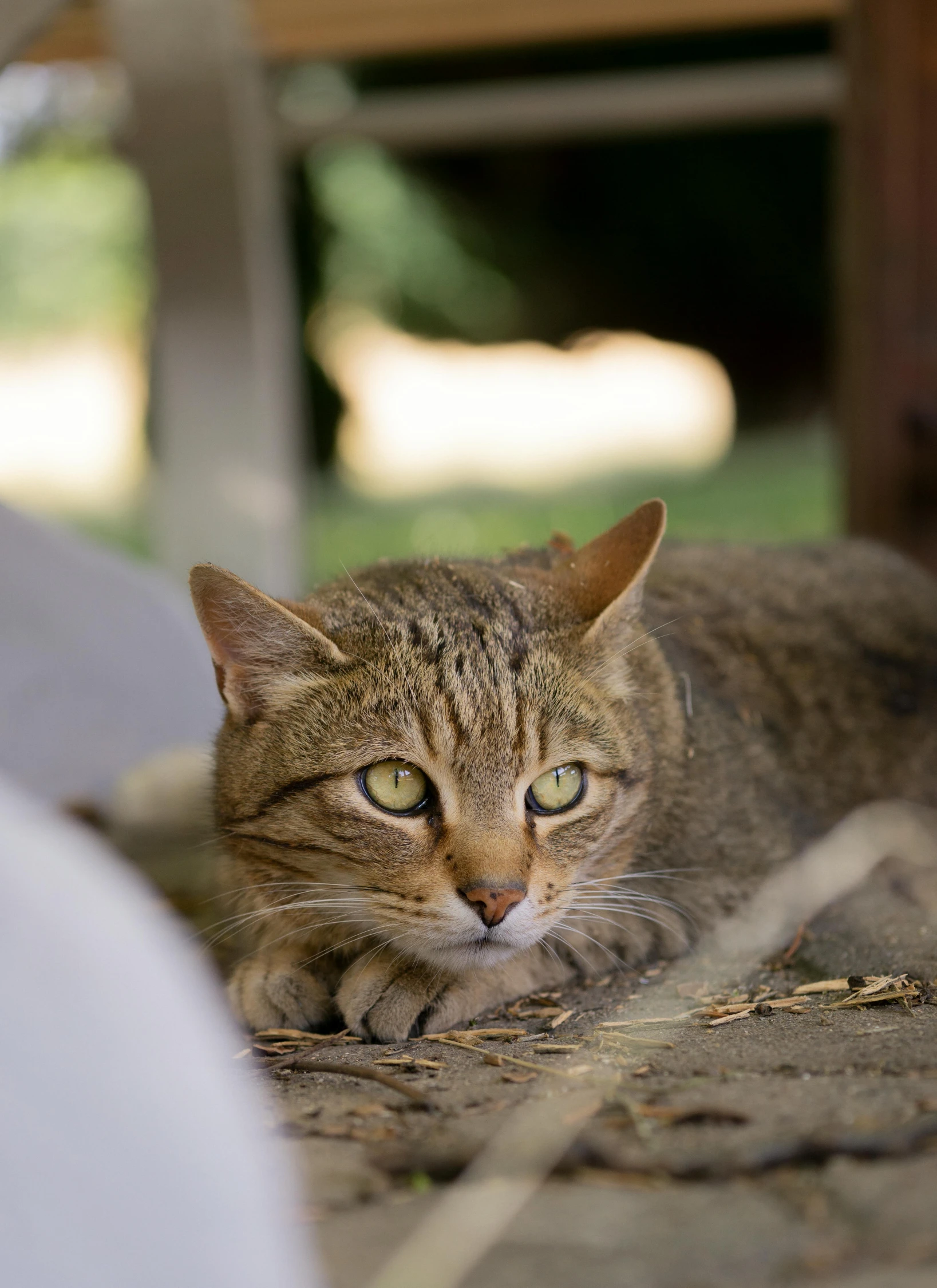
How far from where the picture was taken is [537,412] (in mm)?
11500

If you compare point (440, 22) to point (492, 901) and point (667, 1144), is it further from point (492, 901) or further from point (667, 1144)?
point (667, 1144)

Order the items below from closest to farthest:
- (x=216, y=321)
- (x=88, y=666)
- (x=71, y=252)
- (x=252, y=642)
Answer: (x=252, y=642) < (x=88, y=666) < (x=216, y=321) < (x=71, y=252)

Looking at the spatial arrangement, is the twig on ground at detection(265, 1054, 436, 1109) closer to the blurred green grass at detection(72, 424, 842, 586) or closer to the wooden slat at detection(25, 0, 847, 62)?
the wooden slat at detection(25, 0, 847, 62)

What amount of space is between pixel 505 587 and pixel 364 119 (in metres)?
4.62

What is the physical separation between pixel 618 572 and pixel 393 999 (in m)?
0.82

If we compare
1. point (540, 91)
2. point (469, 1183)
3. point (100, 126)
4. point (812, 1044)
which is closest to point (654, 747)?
point (812, 1044)

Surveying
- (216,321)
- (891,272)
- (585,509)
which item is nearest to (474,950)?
(891,272)

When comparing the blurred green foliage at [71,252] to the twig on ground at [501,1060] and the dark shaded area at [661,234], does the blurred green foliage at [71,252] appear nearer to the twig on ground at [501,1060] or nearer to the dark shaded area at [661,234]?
the dark shaded area at [661,234]

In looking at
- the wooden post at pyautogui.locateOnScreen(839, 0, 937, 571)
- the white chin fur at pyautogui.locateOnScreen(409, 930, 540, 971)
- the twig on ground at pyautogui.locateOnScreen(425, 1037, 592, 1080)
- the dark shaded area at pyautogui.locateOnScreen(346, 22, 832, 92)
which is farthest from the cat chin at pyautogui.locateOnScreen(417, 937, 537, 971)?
the dark shaded area at pyautogui.locateOnScreen(346, 22, 832, 92)

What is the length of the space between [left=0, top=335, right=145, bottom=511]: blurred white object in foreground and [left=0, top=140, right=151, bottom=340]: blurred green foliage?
13.0 inches

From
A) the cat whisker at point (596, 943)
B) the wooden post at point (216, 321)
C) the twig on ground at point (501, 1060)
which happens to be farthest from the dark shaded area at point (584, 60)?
the twig on ground at point (501, 1060)

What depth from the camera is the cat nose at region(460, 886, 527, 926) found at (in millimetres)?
1841

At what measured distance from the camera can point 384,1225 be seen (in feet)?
3.80

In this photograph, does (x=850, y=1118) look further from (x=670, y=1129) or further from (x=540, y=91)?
(x=540, y=91)
